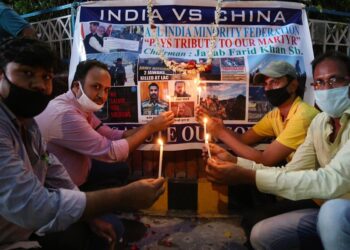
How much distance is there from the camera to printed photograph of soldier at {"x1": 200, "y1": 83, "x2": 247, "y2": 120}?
163 inches

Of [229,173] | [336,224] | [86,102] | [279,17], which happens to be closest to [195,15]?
[279,17]

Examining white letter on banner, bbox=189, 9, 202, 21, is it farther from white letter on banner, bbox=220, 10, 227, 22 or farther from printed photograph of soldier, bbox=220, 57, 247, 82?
printed photograph of soldier, bbox=220, 57, 247, 82

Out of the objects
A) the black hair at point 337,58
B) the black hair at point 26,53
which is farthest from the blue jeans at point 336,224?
the black hair at point 26,53

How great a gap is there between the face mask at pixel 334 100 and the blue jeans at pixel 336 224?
0.72 m

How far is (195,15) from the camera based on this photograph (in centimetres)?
413

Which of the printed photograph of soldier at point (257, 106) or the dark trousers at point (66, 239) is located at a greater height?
the printed photograph of soldier at point (257, 106)

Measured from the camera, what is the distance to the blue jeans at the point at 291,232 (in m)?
2.64

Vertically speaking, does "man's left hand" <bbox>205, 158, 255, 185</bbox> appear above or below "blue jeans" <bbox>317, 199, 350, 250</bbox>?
above

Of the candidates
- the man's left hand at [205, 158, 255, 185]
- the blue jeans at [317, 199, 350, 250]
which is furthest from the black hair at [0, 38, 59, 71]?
the blue jeans at [317, 199, 350, 250]

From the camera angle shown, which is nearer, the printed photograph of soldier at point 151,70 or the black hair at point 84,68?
the black hair at point 84,68

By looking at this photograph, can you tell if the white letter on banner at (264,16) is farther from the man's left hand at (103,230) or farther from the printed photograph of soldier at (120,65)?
the man's left hand at (103,230)

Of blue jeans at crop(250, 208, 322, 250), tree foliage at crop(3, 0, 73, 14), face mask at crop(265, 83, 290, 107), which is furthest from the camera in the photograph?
tree foliage at crop(3, 0, 73, 14)

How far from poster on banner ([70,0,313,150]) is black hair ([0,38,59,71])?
1.88 meters

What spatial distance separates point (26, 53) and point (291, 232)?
2.10 meters
